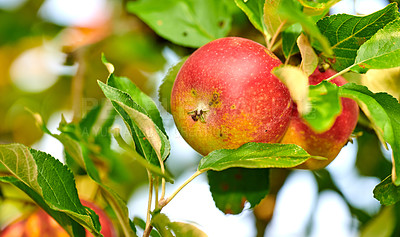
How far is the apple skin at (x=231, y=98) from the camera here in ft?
2.01

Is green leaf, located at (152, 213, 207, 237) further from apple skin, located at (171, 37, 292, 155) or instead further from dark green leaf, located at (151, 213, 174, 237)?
apple skin, located at (171, 37, 292, 155)

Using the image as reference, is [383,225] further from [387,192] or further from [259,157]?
[259,157]

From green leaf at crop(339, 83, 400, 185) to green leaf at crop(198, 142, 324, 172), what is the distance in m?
0.08

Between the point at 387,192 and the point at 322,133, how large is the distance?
0.13 metres

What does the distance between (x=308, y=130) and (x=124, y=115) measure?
0.92 ft

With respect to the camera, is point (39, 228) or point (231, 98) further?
point (39, 228)

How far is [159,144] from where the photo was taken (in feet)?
2.05

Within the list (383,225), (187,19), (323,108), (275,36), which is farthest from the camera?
(383,225)

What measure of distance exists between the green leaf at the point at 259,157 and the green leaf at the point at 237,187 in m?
0.22

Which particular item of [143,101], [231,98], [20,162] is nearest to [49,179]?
[20,162]

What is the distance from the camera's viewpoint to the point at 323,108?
49 cm

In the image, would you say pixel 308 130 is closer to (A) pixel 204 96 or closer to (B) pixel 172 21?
(A) pixel 204 96

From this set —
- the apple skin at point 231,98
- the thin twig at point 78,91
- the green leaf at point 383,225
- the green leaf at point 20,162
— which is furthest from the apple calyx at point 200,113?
the green leaf at point 383,225

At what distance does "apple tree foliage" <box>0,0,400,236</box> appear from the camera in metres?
0.54
